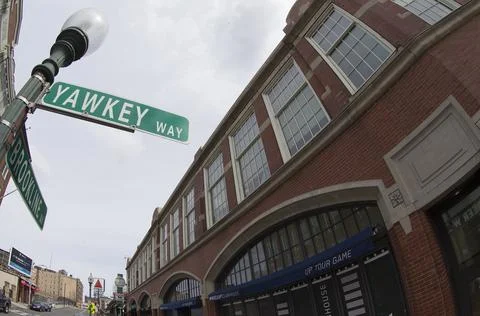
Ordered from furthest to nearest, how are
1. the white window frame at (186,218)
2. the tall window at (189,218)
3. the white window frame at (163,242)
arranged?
the white window frame at (163,242) < the white window frame at (186,218) < the tall window at (189,218)

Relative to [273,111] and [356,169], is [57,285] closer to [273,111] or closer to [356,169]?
[273,111]

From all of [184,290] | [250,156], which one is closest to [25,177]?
[250,156]

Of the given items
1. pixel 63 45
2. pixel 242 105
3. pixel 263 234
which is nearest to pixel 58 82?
pixel 63 45

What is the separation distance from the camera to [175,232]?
25.6 m

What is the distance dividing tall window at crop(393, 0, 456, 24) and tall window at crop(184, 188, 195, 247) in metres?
15.9

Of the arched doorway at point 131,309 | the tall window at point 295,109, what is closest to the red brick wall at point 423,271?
the tall window at point 295,109

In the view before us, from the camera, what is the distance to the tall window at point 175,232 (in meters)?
24.3

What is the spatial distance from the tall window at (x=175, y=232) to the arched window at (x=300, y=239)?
8689mm

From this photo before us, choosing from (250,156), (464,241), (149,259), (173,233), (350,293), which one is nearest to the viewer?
(464,241)

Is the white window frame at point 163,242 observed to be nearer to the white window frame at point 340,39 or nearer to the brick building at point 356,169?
the brick building at point 356,169

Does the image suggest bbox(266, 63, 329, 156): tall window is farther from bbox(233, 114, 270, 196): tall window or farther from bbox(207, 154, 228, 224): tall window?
bbox(207, 154, 228, 224): tall window

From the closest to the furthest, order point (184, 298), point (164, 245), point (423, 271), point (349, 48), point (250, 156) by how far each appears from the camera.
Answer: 1. point (423, 271)
2. point (349, 48)
3. point (250, 156)
4. point (184, 298)
5. point (164, 245)

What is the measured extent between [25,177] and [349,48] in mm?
9802

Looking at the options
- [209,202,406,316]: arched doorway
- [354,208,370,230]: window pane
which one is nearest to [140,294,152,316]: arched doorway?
[209,202,406,316]: arched doorway
